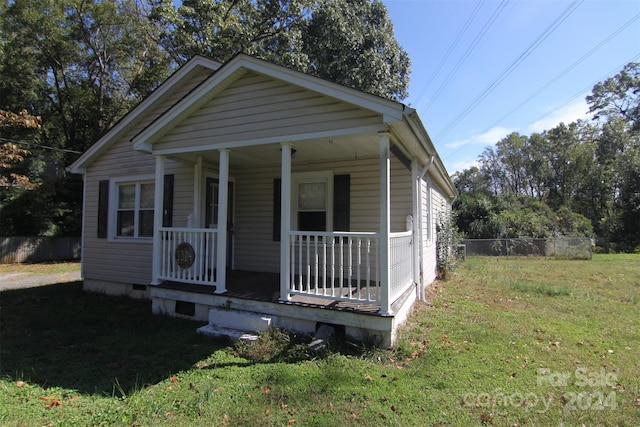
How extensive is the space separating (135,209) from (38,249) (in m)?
13.0


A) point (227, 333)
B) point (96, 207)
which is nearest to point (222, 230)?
point (227, 333)

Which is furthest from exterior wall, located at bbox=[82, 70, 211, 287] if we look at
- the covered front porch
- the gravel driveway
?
the gravel driveway

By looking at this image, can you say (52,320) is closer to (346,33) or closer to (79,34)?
(346,33)

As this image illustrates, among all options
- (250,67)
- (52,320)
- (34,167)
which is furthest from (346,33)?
(34,167)

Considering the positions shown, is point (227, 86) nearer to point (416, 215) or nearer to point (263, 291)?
point (263, 291)

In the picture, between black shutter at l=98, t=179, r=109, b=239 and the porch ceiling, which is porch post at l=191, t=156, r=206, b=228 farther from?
black shutter at l=98, t=179, r=109, b=239

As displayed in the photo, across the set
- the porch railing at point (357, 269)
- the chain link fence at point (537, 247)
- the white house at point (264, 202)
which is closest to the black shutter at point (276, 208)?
the white house at point (264, 202)

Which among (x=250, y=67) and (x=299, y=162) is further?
(x=299, y=162)

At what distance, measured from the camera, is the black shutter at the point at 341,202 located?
645 cm

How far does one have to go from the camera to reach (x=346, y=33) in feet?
51.9

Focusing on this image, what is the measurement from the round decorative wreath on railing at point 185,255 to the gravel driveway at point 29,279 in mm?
6444

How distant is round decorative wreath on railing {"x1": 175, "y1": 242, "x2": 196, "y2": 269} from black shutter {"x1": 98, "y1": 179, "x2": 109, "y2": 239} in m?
3.37

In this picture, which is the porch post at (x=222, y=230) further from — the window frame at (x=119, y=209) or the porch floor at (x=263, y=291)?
the window frame at (x=119, y=209)

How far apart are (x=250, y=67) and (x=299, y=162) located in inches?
90.2
